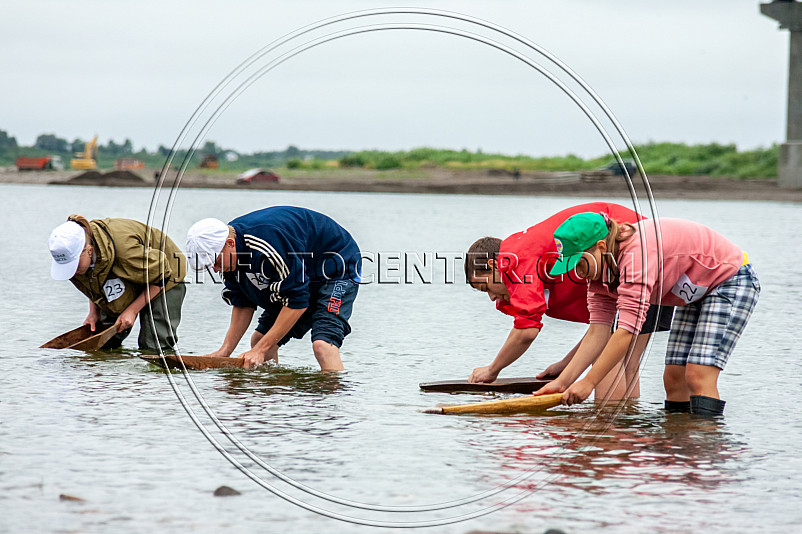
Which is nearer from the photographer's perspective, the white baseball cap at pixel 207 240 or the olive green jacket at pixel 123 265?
the white baseball cap at pixel 207 240

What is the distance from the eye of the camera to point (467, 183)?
130ft

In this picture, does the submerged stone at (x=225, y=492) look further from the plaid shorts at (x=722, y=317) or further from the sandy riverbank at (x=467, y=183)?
the sandy riverbank at (x=467, y=183)

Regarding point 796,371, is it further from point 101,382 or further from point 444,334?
point 101,382

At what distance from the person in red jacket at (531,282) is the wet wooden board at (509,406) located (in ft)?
0.83

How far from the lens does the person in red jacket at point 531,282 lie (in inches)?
206

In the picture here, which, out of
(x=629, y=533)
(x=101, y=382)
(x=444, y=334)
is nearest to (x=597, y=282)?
(x=629, y=533)

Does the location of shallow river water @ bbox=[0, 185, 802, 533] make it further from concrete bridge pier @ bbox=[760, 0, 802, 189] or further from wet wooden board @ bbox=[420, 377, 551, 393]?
concrete bridge pier @ bbox=[760, 0, 802, 189]

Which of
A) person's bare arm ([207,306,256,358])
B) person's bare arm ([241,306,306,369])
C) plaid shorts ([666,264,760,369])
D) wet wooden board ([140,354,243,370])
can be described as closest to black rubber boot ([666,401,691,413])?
plaid shorts ([666,264,760,369])

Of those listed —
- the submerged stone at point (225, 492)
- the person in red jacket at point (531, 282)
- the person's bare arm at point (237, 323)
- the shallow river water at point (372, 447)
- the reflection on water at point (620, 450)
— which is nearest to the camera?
the shallow river water at point (372, 447)

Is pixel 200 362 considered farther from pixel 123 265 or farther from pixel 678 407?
pixel 678 407

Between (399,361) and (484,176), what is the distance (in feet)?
108

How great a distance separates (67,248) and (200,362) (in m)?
1.18

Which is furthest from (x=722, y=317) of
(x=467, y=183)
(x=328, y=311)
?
(x=467, y=183)

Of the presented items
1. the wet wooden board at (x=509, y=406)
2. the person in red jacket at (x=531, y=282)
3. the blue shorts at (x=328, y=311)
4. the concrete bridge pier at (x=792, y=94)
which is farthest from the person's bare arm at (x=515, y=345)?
the concrete bridge pier at (x=792, y=94)
